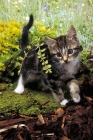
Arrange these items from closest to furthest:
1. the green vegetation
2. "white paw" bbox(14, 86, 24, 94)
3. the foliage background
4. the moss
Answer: the moss, "white paw" bbox(14, 86, 24, 94), the green vegetation, the foliage background

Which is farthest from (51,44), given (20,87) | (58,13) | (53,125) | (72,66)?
(58,13)

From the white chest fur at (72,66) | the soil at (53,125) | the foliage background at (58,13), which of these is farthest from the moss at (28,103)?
the foliage background at (58,13)

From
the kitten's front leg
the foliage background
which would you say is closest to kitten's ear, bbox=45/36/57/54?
the kitten's front leg

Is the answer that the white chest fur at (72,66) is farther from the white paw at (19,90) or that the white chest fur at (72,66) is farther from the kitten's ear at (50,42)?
the white paw at (19,90)

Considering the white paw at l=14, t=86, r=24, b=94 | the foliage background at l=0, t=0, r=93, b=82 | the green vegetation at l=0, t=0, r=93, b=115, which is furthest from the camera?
the foliage background at l=0, t=0, r=93, b=82

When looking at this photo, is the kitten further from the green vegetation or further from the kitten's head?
the green vegetation

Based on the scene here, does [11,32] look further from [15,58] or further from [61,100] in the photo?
[61,100]

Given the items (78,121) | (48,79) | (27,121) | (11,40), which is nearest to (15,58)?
(11,40)

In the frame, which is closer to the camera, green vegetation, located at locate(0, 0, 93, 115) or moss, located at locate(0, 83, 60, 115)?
moss, located at locate(0, 83, 60, 115)
